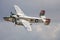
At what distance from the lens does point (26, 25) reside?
109125mm

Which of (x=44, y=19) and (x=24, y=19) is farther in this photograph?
(x=44, y=19)

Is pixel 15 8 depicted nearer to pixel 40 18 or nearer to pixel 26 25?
pixel 40 18

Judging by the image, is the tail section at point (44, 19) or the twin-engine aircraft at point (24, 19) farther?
the tail section at point (44, 19)

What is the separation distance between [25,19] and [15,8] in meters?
13.5

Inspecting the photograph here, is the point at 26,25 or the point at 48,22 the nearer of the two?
the point at 26,25

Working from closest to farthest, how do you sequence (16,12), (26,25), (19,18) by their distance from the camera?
(26,25) < (19,18) < (16,12)

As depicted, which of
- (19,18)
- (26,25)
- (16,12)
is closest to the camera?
(26,25)

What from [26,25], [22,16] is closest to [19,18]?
[22,16]

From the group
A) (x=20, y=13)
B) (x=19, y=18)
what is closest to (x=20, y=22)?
(x=19, y=18)

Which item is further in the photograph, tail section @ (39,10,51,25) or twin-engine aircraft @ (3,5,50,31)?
tail section @ (39,10,51,25)

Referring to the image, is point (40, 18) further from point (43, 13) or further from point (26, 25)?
point (26, 25)

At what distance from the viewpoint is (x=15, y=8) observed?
5143 inches

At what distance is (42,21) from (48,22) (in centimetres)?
478

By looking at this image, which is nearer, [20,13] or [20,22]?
[20,22]
